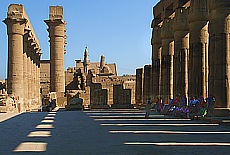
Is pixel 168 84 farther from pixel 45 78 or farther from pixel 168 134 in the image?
pixel 45 78

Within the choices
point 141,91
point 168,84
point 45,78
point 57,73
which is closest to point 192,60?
point 168,84

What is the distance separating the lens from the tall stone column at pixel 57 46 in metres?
33.2

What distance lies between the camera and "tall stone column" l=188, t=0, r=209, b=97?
731 inches

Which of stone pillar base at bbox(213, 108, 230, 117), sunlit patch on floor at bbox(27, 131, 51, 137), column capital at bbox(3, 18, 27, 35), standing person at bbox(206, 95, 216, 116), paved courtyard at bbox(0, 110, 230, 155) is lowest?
sunlit patch on floor at bbox(27, 131, 51, 137)

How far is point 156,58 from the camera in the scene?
28.0 m

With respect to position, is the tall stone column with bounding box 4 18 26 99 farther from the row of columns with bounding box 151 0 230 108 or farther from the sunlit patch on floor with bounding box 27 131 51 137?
the sunlit patch on floor with bounding box 27 131 51 137

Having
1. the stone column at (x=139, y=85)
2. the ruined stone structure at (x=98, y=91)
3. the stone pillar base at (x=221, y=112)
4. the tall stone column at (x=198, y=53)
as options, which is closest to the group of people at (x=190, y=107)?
the stone pillar base at (x=221, y=112)

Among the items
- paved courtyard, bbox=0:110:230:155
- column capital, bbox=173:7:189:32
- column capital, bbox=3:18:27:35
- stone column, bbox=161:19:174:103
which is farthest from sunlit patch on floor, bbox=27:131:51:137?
column capital, bbox=3:18:27:35

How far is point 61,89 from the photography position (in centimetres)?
3484

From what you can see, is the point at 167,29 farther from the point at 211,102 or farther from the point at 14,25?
the point at 211,102

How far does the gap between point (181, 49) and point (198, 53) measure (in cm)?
308

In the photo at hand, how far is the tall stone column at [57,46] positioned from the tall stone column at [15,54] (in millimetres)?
4218

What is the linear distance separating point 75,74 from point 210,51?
36.4 meters

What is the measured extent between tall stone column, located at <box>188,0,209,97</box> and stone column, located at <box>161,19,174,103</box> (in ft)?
19.6
